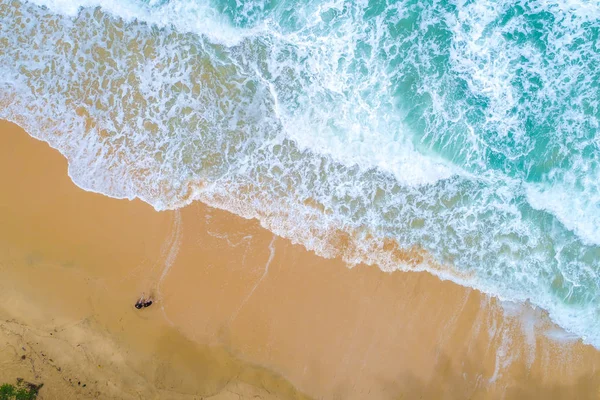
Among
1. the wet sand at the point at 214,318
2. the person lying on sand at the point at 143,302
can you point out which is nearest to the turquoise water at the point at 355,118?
the wet sand at the point at 214,318

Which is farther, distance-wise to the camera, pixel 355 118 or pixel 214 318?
pixel 355 118

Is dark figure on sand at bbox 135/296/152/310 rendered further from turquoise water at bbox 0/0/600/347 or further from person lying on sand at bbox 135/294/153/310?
turquoise water at bbox 0/0/600/347

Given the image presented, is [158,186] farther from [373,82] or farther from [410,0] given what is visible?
[410,0]

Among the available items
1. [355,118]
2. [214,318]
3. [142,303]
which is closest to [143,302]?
[142,303]

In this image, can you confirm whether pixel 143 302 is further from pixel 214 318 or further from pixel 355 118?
pixel 355 118

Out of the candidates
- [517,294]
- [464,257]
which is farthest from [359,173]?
[517,294]
